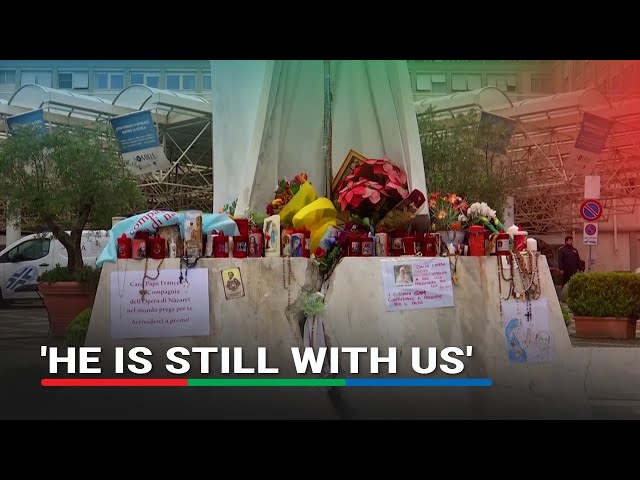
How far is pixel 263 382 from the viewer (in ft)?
12.0

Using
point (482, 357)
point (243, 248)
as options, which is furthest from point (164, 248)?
point (482, 357)

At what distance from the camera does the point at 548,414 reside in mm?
3730

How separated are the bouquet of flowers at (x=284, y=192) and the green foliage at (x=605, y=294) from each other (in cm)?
519

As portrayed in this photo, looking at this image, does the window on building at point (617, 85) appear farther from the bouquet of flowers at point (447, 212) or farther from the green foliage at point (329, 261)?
the green foliage at point (329, 261)

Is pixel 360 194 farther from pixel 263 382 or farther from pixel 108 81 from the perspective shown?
pixel 108 81

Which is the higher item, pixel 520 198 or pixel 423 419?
pixel 520 198

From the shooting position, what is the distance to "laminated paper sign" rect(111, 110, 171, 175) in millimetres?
14477

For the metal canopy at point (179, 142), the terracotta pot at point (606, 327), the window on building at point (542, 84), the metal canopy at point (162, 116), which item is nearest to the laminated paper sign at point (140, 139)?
the metal canopy at point (162, 116)

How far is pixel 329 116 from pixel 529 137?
13593mm

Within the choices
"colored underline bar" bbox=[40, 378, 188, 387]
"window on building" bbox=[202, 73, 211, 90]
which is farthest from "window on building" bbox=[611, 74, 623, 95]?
"colored underline bar" bbox=[40, 378, 188, 387]
